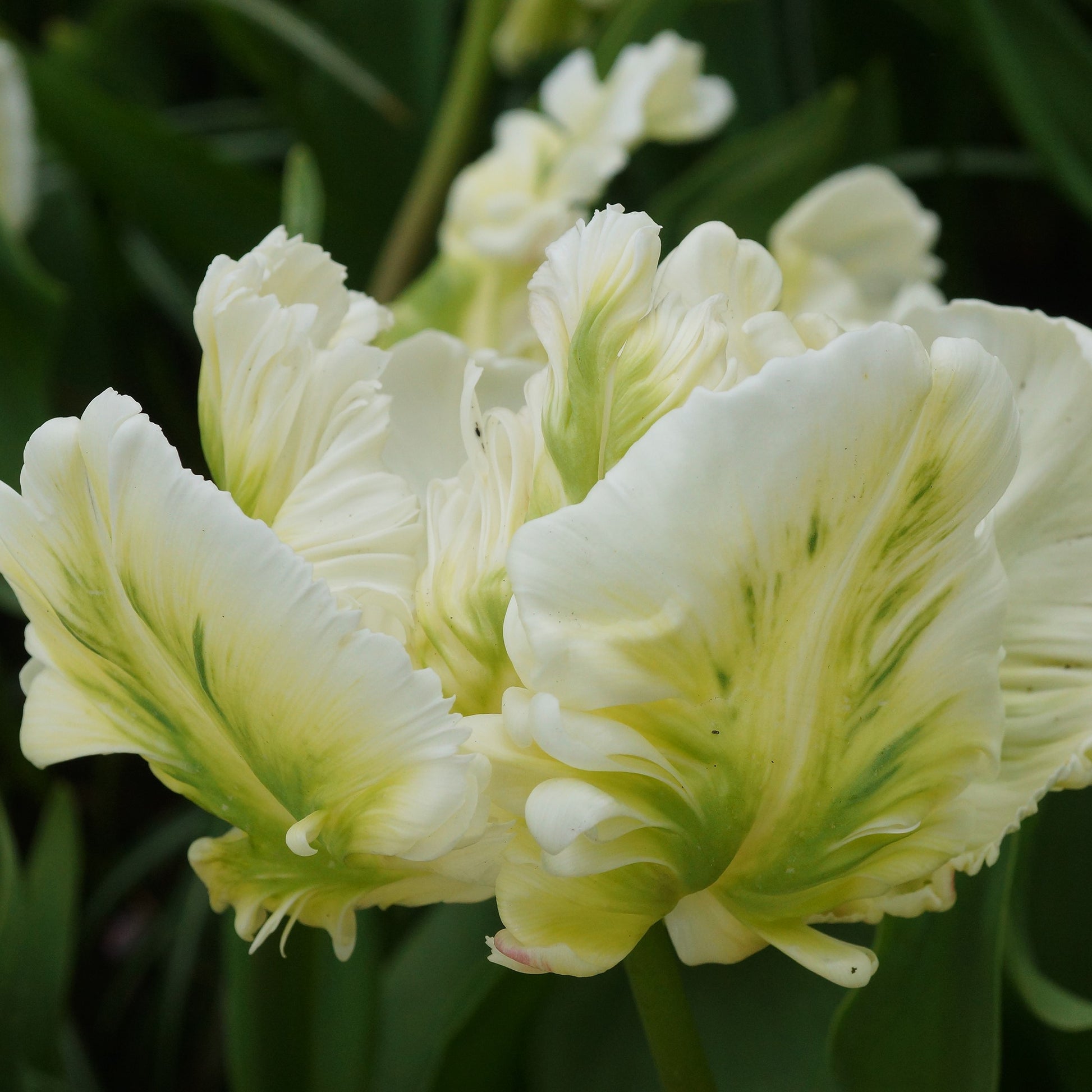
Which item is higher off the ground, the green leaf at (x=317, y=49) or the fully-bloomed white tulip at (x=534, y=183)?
the green leaf at (x=317, y=49)

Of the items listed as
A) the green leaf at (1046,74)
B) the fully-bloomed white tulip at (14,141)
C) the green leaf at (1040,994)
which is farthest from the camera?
the fully-bloomed white tulip at (14,141)

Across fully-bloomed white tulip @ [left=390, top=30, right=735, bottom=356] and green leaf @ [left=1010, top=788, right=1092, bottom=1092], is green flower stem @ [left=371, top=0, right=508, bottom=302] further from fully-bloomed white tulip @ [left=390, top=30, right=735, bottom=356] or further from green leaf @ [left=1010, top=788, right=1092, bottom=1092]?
green leaf @ [left=1010, top=788, right=1092, bottom=1092]

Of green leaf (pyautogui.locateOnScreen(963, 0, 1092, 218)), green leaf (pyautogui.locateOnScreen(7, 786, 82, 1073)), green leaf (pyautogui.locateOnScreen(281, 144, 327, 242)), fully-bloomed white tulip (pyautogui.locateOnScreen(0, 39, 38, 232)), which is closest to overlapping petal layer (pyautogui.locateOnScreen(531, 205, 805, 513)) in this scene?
green leaf (pyautogui.locateOnScreen(281, 144, 327, 242))

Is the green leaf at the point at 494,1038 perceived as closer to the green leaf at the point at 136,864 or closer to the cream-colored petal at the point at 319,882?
the cream-colored petal at the point at 319,882

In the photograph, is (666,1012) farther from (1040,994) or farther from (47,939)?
(47,939)

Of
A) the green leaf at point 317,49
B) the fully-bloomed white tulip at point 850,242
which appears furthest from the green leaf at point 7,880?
the green leaf at point 317,49

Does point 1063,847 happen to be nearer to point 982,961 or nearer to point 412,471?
point 982,961

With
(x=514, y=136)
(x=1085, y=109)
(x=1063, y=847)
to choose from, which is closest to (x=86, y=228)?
(x=514, y=136)
